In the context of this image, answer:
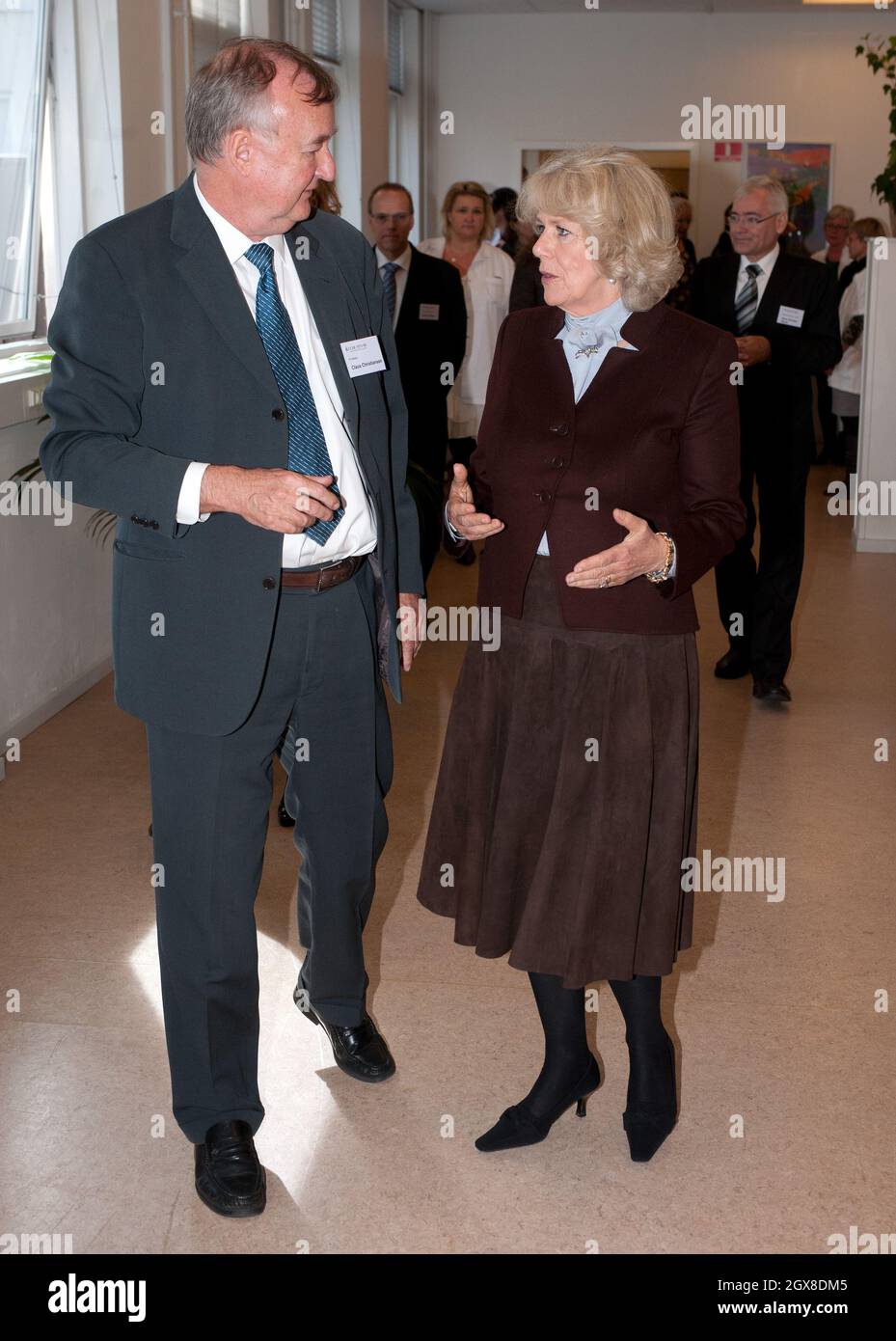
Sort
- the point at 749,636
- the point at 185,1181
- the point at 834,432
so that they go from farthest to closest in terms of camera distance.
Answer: the point at 834,432, the point at 749,636, the point at 185,1181

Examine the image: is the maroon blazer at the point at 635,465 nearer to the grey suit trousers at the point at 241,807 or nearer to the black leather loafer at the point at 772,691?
the grey suit trousers at the point at 241,807

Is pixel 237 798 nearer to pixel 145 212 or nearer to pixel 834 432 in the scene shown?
pixel 145 212

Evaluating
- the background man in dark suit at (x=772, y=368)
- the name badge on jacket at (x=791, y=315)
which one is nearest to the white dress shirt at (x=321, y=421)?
the background man in dark suit at (x=772, y=368)

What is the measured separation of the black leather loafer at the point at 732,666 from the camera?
5863mm

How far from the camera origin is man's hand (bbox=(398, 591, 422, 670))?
2641mm

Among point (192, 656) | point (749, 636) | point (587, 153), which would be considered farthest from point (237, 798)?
point (749, 636)

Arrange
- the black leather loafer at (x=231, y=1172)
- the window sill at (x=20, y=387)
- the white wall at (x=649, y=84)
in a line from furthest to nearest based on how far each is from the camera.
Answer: the white wall at (x=649, y=84)
the window sill at (x=20, y=387)
the black leather loafer at (x=231, y=1172)

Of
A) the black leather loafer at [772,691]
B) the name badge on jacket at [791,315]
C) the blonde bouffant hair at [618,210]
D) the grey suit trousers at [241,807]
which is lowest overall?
the black leather loafer at [772,691]

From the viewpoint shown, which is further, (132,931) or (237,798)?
(132,931)

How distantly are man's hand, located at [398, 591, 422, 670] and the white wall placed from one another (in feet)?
43.0

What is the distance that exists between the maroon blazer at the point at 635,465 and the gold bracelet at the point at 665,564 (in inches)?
0.9

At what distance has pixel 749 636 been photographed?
236 inches

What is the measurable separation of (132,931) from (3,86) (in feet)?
10.9

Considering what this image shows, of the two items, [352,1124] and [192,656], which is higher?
[192,656]
